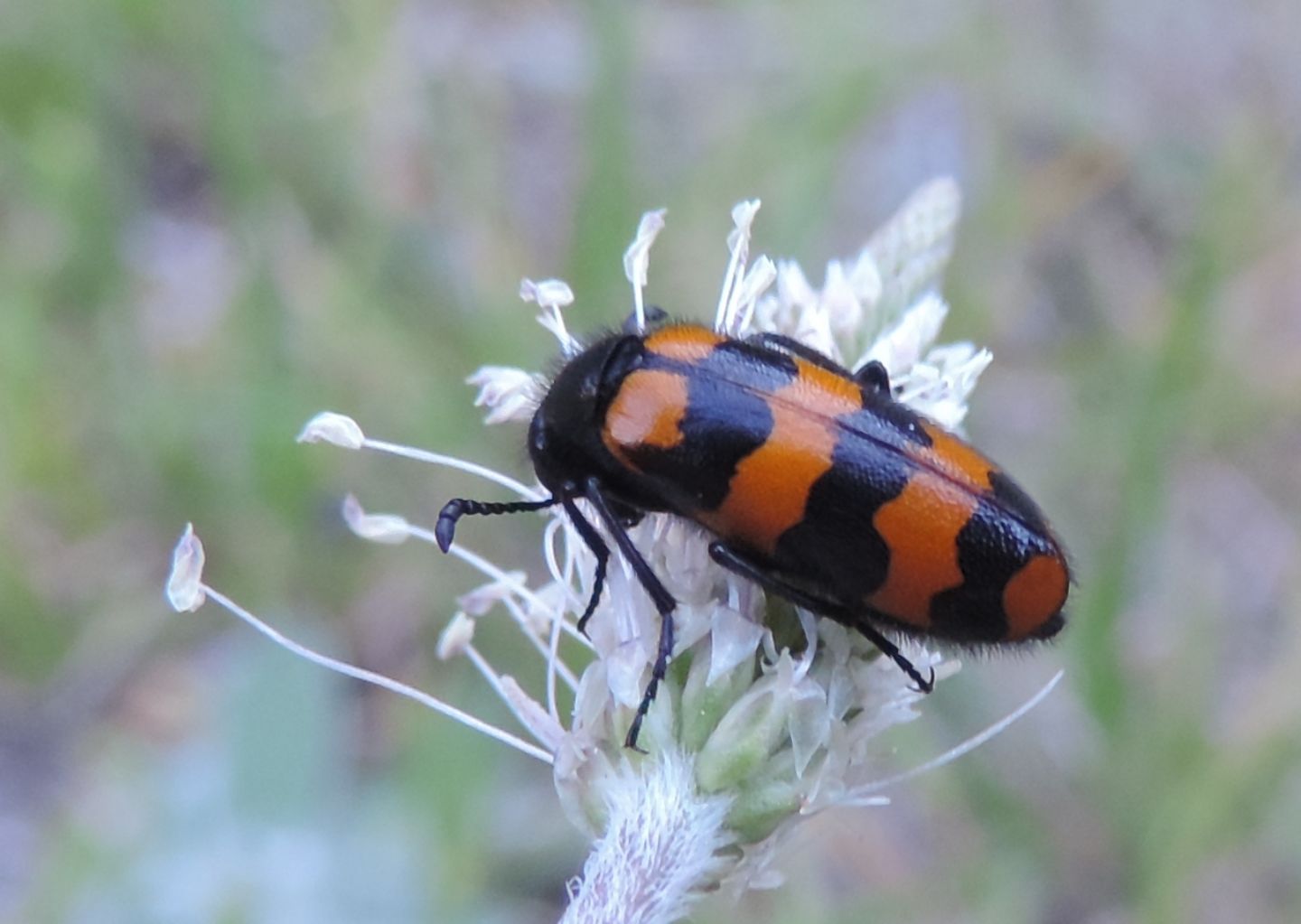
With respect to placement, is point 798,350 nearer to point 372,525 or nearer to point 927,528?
point 927,528

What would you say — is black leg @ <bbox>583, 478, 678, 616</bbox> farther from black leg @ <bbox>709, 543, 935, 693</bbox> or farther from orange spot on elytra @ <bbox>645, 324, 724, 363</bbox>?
orange spot on elytra @ <bbox>645, 324, 724, 363</bbox>

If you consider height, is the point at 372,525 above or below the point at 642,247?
below

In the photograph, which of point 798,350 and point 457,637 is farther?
point 798,350

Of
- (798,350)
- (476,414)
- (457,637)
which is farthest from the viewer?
(476,414)

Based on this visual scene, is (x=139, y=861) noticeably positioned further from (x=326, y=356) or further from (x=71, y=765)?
(x=326, y=356)

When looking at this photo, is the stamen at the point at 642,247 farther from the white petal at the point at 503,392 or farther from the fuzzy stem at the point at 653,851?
the fuzzy stem at the point at 653,851

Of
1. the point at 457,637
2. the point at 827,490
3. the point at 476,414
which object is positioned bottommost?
the point at 476,414

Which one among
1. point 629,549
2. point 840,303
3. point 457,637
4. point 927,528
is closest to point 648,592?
point 629,549

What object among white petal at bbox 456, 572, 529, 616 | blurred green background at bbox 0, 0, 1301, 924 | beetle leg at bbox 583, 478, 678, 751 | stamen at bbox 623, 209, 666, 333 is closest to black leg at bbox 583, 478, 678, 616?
beetle leg at bbox 583, 478, 678, 751
